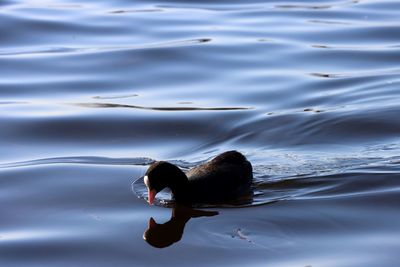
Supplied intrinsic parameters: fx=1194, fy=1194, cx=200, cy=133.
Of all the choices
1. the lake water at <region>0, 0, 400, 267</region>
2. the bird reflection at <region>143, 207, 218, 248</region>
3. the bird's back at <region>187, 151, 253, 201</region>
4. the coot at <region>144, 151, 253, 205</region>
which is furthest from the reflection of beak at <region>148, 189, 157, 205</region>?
the bird's back at <region>187, 151, 253, 201</region>

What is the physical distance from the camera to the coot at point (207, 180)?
1041cm

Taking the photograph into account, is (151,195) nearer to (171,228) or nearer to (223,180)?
(171,228)

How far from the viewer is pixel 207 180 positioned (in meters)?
11.0

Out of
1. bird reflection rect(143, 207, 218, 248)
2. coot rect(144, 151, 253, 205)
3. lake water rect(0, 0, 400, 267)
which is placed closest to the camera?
lake water rect(0, 0, 400, 267)

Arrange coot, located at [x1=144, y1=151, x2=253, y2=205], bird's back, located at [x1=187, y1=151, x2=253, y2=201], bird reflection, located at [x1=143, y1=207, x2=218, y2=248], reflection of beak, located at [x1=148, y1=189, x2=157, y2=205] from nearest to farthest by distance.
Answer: bird reflection, located at [x1=143, y1=207, x2=218, y2=248], reflection of beak, located at [x1=148, y1=189, x2=157, y2=205], coot, located at [x1=144, y1=151, x2=253, y2=205], bird's back, located at [x1=187, y1=151, x2=253, y2=201]

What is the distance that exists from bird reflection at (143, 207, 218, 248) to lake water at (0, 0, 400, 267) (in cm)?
2

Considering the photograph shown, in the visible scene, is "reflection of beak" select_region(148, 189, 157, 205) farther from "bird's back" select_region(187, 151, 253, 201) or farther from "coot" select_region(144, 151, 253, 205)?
"bird's back" select_region(187, 151, 253, 201)

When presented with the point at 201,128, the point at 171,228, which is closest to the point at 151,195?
the point at 171,228

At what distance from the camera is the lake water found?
369 inches

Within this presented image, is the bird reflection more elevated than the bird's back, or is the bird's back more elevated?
the bird's back

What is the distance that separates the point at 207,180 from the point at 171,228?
3.77ft

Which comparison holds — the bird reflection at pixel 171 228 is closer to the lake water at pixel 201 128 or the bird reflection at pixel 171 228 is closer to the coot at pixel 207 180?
the lake water at pixel 201 128

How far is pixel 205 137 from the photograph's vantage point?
1318 cm

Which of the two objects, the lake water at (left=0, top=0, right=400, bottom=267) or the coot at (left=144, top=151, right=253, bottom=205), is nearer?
the lake water at (left=0, top=0, right=400, bottom=267)
